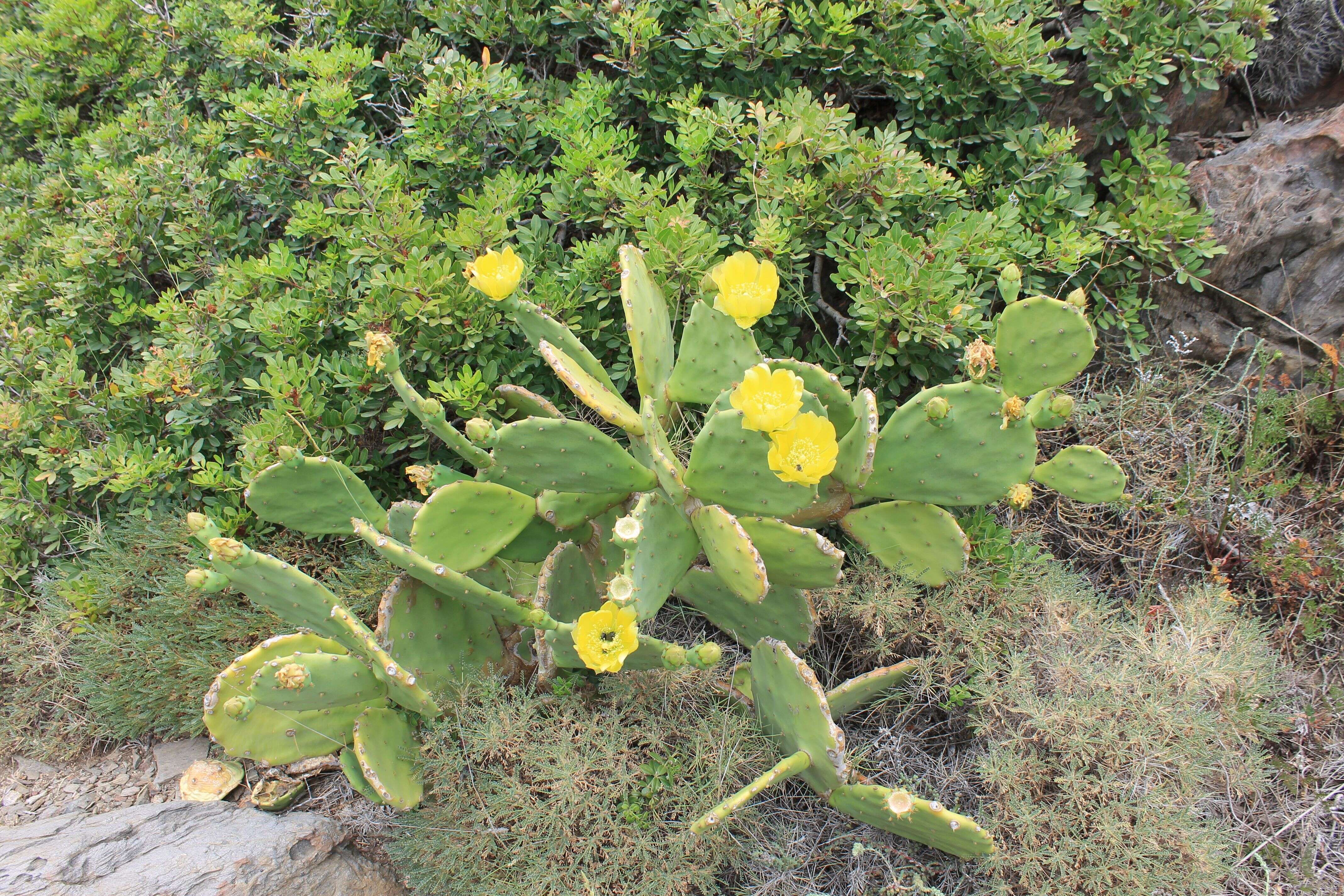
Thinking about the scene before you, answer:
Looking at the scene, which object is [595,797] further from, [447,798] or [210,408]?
[210,408]

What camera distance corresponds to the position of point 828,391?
231 cm

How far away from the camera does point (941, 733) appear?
7.90 ft

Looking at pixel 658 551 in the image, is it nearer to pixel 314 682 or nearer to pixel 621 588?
pixel 621 588

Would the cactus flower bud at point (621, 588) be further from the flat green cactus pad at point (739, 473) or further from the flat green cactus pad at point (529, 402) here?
the flat green cactus pad at point (529, 402)

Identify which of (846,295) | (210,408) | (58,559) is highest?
(846,295)

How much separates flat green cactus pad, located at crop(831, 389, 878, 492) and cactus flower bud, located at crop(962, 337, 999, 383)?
26 cm

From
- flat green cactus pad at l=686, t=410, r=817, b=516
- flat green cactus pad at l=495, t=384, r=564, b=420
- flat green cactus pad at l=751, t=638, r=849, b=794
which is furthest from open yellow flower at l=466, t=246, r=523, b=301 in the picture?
flat green cactus pad at l=751, t=638, r=849, b=794

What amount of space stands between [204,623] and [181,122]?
236cm

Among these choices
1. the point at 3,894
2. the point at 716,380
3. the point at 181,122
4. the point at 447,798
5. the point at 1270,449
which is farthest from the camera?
the point at 181,122

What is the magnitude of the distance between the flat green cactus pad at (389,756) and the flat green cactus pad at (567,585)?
50 cm

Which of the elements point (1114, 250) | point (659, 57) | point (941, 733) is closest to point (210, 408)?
point (659, 57)

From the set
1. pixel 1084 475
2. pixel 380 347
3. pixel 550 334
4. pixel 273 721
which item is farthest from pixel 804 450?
pixel 273 721

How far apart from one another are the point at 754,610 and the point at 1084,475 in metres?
0.99

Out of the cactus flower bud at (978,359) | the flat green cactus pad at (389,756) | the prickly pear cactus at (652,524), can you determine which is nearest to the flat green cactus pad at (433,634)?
the prickly pear cactus at (652,524)
